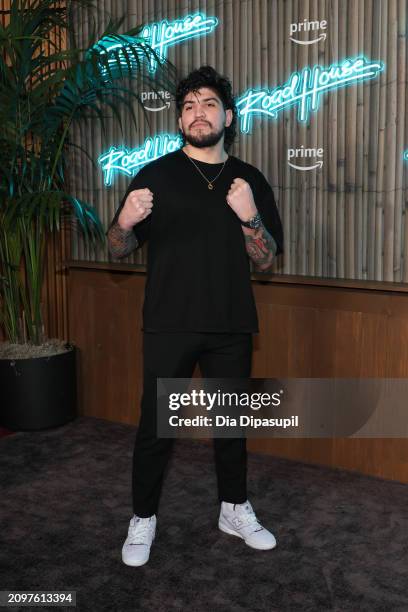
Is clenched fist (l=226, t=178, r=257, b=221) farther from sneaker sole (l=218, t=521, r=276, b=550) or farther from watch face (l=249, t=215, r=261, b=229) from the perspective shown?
sneaker sole (l=218, t=521, r=276, b=550)

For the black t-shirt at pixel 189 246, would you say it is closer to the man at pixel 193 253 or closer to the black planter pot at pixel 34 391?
the man at pixel 193 253

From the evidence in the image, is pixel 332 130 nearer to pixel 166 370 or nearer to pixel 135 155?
pixel 135 155

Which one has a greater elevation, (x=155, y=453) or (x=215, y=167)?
(x=215, y=167)

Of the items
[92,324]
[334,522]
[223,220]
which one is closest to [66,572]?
[334,522]

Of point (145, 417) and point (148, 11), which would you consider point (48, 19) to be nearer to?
point (148, 11)

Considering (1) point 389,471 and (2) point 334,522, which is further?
(1) point 389,471

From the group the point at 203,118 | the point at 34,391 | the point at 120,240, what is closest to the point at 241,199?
the point at 203,118

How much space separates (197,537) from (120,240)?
1138 millimetres

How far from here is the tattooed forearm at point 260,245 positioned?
235cm

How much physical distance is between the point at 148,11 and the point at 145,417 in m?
2.25

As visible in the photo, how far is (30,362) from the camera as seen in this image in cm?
371

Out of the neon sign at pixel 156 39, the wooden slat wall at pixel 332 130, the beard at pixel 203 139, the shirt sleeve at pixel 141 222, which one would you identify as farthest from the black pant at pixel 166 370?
the neon sign at pixel 156 39

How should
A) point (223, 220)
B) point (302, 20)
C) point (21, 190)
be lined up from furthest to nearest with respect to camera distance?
point (21, 190) → point (302, 20) → point (223, 220)

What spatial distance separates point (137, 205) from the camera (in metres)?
2.20
